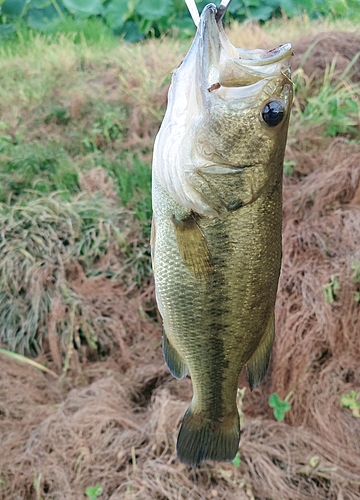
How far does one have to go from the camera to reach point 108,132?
4.50 meters

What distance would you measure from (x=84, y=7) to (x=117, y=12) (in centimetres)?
50

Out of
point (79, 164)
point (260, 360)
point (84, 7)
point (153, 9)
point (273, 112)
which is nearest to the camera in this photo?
point (273, 112)

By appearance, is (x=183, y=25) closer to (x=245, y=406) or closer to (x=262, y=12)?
(x=262, y=12)

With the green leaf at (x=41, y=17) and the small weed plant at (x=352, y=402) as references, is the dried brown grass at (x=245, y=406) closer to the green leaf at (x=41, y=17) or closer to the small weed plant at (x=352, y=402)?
the small weed plant at (x=352, y=402)

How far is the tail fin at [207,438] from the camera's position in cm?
138

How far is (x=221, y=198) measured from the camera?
109cm

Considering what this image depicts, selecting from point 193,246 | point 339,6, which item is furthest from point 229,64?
point 339,6

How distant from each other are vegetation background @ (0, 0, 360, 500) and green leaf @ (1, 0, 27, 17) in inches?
119

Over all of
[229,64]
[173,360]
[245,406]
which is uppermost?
[229,64]

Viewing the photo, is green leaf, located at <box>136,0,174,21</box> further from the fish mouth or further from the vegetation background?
the fish mouth

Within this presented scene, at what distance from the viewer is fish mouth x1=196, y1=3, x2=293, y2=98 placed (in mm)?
957

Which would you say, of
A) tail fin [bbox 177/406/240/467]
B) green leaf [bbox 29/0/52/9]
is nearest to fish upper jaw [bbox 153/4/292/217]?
tail fin [bbox 177/406/240/467]

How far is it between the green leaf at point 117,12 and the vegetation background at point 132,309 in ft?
8.65

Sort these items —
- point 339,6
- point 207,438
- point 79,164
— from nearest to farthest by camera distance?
1. point 207,438
2. point 79,164
3. point 339,6
